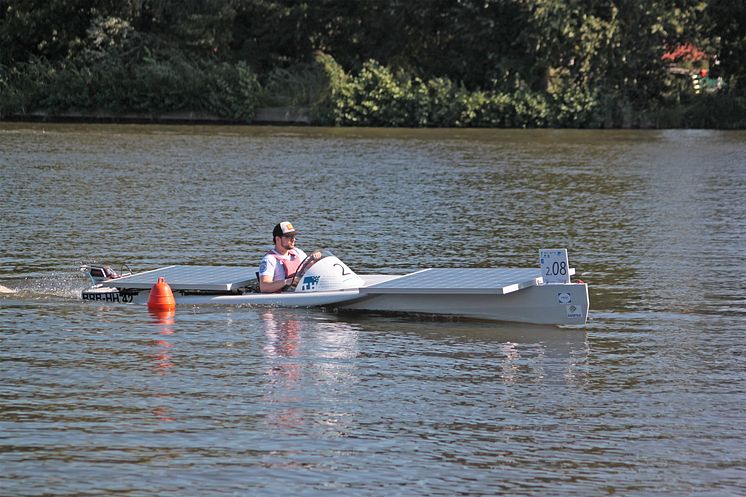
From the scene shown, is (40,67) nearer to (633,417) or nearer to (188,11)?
(188,11)

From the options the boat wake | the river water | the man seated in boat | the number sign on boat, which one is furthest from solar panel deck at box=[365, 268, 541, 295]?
the boat wake

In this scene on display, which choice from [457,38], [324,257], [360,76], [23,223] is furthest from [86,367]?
[457,38]

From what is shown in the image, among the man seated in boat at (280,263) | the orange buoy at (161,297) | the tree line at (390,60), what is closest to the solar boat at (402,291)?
the man seated in boat at (280,263)

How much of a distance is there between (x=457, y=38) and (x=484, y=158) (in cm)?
2280

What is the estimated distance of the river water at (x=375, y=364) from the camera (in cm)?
1042

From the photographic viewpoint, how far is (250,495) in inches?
384

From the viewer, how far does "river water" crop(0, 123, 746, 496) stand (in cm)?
1042

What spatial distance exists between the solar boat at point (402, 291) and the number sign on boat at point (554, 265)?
0.04ft

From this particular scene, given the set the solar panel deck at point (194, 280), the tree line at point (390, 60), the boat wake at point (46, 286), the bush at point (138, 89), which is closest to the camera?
the solar panel deck at point (194, 280)

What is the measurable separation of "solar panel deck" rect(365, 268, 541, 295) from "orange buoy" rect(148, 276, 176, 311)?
7.92ft

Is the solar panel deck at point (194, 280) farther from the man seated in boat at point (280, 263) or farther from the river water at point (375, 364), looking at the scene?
the man seated in boat at point (280, 263)

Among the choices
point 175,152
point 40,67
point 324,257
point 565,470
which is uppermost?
point 40,67

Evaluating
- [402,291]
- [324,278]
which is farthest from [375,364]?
[324,278]

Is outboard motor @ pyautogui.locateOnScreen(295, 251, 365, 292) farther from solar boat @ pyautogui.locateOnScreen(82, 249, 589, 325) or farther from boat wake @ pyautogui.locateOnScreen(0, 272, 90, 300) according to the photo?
boat wake @ pyautogui.locateOnScreen(0, 272, 90, 300)
